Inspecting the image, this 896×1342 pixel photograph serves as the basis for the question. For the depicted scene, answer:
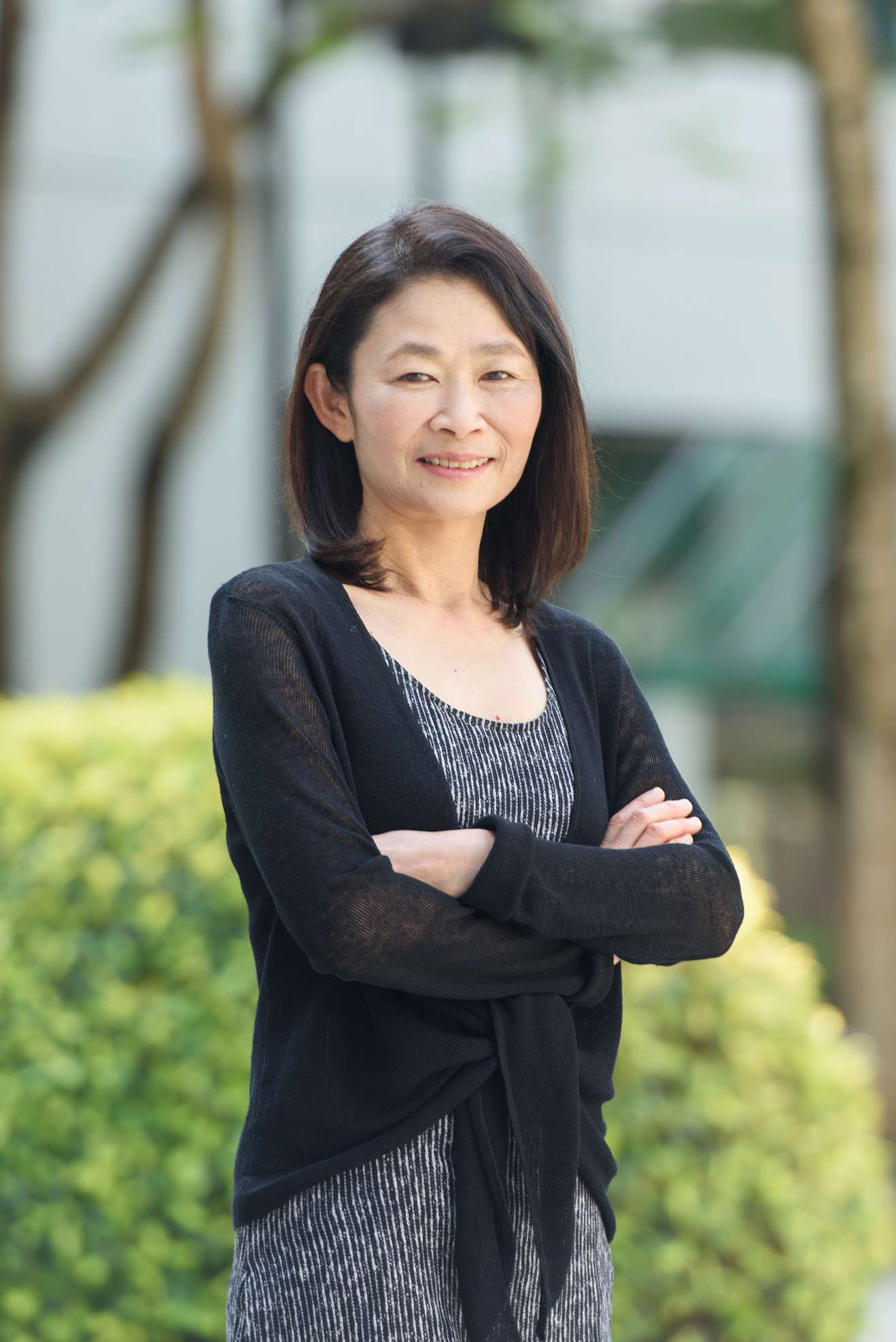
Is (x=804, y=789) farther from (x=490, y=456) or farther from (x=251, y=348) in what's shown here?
(x=490, y=456)

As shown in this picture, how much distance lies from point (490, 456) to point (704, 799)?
29.3 ft

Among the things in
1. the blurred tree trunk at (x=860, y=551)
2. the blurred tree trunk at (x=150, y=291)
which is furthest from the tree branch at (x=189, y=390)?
the blurred tree trunk at (x=860, y=551)

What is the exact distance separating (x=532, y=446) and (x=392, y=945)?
727mm

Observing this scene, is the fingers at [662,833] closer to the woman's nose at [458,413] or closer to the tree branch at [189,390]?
the woman's nose at [458,413]

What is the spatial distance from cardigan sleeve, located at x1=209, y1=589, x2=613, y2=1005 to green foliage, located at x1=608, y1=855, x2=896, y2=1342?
1.58m

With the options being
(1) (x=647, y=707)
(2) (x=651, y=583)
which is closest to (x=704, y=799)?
(2) (x=651, y=583)

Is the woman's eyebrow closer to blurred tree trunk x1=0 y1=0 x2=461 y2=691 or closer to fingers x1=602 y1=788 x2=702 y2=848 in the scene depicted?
fingers x1=602 y1=788 x2=702 y2=848

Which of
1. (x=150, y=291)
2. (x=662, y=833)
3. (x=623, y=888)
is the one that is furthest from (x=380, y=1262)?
(x=150, y=291)

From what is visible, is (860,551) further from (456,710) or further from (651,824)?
(456,710)

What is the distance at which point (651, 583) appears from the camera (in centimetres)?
994

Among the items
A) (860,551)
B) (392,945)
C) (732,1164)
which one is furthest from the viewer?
(860,551)

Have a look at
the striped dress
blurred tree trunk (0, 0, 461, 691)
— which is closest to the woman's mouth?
the striped dress

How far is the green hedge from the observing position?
3113 mm

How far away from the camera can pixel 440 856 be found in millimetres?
1803
